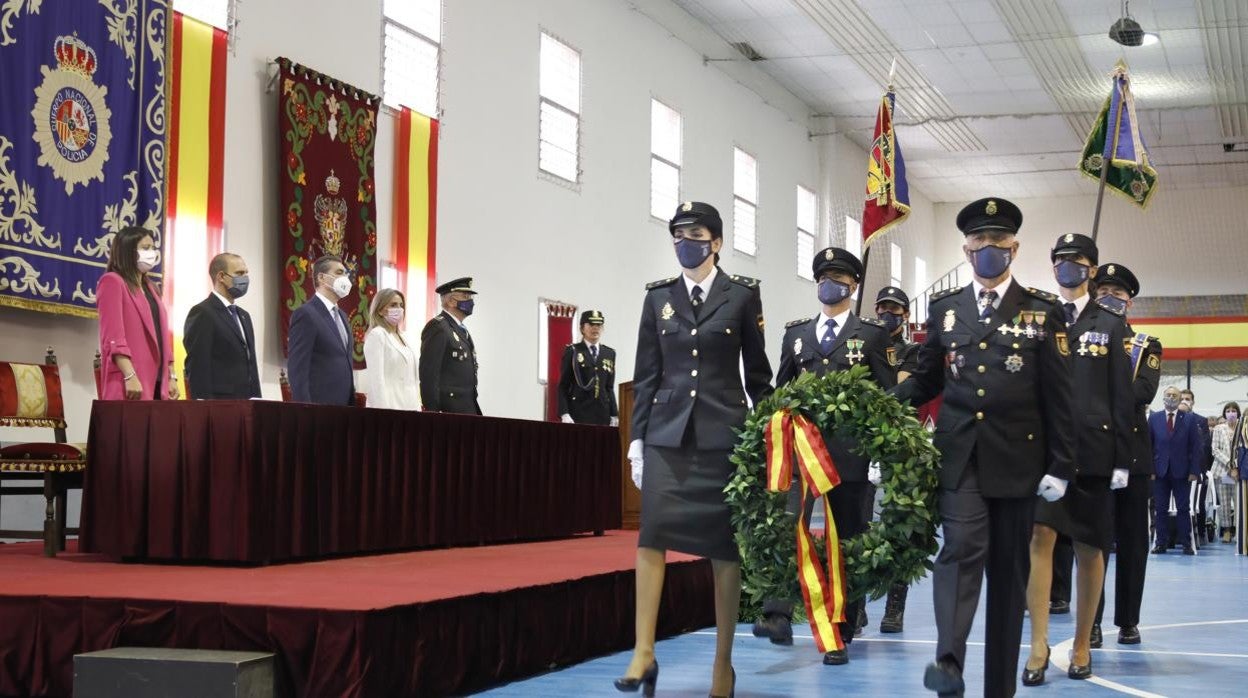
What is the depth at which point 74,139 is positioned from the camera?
25.5 ft

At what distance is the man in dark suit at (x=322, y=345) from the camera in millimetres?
6785

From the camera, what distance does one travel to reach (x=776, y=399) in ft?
14.7

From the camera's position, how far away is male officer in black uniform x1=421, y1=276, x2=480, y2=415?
8.62 meters

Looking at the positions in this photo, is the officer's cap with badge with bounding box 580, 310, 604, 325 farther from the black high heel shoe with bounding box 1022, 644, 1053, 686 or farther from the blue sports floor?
the black high heel shoe with bounding box 1022, 644, 1053, 686

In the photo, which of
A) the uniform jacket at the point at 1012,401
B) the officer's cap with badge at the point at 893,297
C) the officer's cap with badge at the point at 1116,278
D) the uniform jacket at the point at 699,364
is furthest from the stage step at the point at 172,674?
the officer's cap with badge at the point at 893,297

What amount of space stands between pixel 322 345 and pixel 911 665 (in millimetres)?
3169

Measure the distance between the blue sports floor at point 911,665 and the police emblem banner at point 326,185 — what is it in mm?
4375

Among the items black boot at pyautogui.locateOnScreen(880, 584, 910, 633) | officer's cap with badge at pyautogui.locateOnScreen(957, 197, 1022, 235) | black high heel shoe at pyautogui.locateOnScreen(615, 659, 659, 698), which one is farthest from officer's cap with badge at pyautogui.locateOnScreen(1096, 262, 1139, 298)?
black high heel shoe at pyautogui.locateOnScreen(615, 659, 659, 698)

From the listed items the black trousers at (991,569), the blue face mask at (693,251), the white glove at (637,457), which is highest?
the blue face mask at (693,251)

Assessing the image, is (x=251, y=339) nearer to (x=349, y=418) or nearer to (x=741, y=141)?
(x=349, y=418)

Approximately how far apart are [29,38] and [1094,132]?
6365mm

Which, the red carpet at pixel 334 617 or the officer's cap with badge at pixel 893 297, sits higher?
the officer's cap with badge at pixel 893 297

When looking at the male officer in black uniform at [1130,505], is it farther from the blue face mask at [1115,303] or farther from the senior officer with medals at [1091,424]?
the senior officer with medals at [1091,424]

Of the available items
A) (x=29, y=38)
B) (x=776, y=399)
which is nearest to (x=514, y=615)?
(x=776, y=399)
